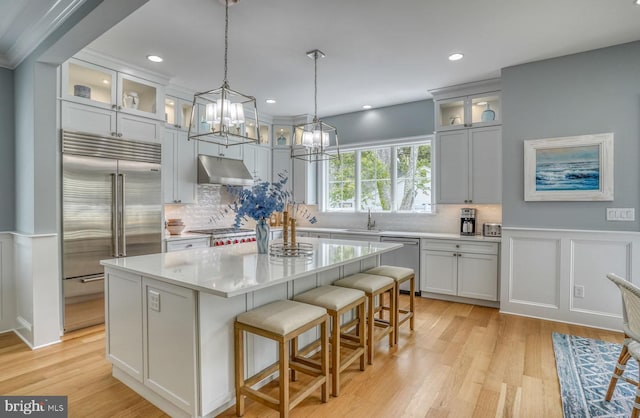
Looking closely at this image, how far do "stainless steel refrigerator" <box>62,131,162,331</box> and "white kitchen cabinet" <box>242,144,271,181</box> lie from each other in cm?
182

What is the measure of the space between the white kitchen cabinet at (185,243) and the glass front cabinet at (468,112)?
11.6 feet

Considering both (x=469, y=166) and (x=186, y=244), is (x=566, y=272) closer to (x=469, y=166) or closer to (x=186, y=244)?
(x=469, y=166)

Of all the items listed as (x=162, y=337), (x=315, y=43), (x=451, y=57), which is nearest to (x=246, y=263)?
(x=162, y=337)

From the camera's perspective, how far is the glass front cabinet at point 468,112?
4355 mm

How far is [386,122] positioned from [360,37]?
2.46 metres

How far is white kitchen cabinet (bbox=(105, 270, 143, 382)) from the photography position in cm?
223

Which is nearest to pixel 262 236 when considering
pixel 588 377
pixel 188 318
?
pixel 188 318

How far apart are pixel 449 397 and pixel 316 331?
1.09 meters

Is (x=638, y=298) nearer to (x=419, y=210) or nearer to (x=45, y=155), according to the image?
(x=419, y=210)

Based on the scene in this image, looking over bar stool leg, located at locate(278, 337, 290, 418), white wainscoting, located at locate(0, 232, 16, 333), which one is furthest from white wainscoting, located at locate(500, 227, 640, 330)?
white wainscoting, located at locate(0, 232, 16, 333)

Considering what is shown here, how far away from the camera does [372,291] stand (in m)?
2.75

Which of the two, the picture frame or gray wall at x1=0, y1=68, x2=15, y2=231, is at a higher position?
the picture frame

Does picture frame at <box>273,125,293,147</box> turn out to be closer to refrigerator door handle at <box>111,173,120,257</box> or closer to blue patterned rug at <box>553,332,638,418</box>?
refrigerator door handle at <box>111,173,120,257</box>

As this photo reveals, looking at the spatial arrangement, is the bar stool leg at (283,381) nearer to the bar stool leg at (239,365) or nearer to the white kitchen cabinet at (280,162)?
the bar stool leg at (239,365)
